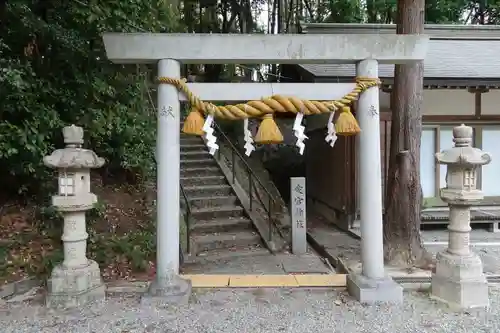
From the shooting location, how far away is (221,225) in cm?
747

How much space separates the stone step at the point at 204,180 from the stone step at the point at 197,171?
0.83ft

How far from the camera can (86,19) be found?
4.96 m

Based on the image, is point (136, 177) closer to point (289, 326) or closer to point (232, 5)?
point (289, 326)

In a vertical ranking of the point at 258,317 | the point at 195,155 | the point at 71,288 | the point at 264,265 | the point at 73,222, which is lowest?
the point at 264,265

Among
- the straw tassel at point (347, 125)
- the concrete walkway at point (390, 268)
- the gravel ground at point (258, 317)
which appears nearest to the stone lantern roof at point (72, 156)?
the gravel ground at point (258, 317)

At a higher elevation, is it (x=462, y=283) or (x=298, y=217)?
(x=298, y=217)

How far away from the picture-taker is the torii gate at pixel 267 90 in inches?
157

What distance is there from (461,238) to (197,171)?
6.13m

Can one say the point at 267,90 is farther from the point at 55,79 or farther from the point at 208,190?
the point at 208,190

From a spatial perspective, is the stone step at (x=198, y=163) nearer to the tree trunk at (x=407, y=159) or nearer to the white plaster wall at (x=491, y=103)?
the tree trunk at (x=407, y=159)

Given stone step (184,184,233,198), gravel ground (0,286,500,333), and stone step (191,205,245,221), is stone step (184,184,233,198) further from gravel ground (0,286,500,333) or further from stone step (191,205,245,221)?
gravel ground (0,286,500,333)

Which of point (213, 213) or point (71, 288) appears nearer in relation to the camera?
point (71, 288)

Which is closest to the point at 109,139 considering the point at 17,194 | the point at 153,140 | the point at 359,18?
the point at 153,140

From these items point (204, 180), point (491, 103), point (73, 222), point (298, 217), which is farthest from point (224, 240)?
point (491, 103)
